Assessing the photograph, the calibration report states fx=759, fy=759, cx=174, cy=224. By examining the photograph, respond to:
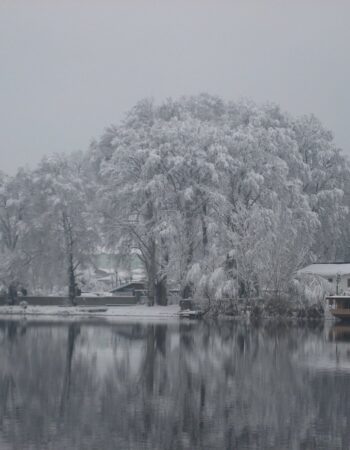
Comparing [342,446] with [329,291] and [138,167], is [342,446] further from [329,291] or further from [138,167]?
[138,167]

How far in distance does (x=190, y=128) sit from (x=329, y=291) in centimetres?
1655

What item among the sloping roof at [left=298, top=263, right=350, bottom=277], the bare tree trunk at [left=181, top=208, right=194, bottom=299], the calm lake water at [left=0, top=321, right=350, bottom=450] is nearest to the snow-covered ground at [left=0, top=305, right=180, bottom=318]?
the bare tree trunk at [left=181, top=208, right=194, bottom=299]

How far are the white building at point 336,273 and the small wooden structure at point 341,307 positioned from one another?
14.2 feet

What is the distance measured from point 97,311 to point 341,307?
66.2ft

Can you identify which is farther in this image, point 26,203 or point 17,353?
point 26,203

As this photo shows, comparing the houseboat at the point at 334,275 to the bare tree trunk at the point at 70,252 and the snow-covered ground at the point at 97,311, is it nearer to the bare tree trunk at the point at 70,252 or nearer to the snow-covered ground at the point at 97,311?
the snow-covered ground at the point at 97,311

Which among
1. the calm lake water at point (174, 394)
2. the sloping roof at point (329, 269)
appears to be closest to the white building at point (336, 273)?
the sloping roof at point (329, 269)

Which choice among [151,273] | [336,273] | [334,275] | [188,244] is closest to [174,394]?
[188,244]

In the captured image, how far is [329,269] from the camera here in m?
60.6

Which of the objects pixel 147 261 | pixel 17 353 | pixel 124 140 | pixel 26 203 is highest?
pixel 124 140

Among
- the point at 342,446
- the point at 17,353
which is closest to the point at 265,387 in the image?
the point at 342,446

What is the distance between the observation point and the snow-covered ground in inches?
2341

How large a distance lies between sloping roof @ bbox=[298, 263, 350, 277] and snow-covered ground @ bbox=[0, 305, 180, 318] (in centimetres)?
1115

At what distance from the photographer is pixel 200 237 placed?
58.7m
